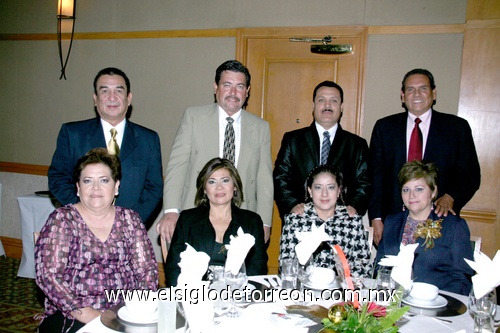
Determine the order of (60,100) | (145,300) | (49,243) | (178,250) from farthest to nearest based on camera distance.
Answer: (60,100) → (178,250) → (49,243) → (145,300)

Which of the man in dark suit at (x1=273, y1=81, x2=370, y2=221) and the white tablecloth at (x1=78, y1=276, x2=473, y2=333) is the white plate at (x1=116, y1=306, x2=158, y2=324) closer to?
the white tablecloth at (x1=78, y1=276, x2=473, y2=333)

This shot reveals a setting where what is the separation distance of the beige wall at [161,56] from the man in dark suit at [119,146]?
69.5 inches

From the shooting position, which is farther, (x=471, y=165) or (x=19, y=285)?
(x=19, y=285)

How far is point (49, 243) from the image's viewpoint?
2.15m

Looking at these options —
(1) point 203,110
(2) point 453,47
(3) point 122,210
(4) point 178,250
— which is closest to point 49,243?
(3) point 122,210

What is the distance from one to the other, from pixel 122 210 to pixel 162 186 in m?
0.84

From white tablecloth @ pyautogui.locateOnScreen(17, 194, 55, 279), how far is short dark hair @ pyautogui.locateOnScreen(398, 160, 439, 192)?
139 inches

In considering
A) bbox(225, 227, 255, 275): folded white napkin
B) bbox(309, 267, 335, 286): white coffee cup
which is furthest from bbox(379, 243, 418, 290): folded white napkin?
bbox(225, 227, 255, 275): folded white napkin

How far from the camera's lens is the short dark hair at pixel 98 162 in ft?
7.80

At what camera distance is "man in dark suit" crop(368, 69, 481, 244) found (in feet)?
11.3

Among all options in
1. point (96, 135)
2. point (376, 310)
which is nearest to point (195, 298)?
point (376, 310)

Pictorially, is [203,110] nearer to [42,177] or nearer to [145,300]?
[145,300]

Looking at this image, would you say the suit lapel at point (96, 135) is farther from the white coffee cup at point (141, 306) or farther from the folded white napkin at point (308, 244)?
the folded white napkin at point (308, 244)

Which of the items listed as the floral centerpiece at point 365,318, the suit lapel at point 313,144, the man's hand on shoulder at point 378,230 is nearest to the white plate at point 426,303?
the floral centerpiece at point 365,318
